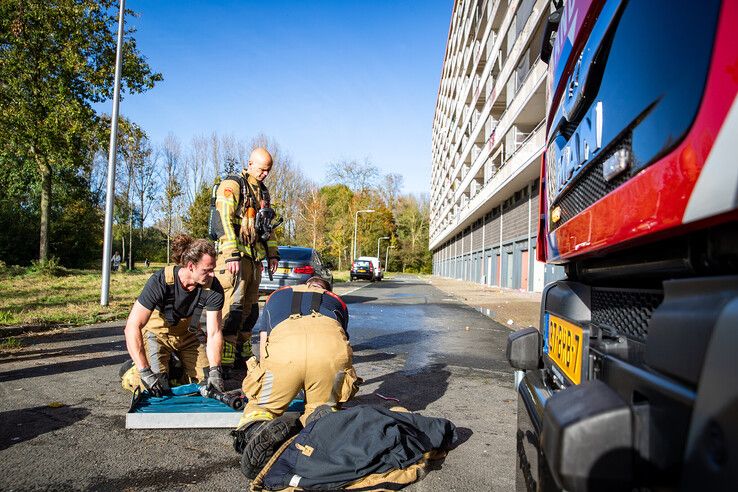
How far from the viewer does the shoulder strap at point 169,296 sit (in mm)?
3980

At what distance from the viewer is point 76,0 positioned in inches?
682

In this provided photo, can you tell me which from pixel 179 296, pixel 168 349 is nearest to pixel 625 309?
pixel 179 296

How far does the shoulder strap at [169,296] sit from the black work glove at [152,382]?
0.49 metres

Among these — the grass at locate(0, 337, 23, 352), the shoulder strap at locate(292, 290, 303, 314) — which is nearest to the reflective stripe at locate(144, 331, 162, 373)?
the shoulder strap at locate(292, 290, 303, 314)

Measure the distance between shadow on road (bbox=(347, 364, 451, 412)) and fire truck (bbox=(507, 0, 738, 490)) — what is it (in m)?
2.27

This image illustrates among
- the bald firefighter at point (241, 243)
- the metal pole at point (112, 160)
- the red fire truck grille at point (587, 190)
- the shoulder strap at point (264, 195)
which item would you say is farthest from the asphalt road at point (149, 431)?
the metal pole at point (112, 160)

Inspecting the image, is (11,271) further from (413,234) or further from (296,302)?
(413,234)

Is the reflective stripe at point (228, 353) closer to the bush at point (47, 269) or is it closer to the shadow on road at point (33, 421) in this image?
the shadow on road at point (33, 421)

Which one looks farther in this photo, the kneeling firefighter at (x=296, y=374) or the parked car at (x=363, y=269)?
the parked car at (x=363, y=269)

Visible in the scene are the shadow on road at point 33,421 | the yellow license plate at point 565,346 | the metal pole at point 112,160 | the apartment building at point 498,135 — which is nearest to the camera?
the yellow license plate at point 565,346

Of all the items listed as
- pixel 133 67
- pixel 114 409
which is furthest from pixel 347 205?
pixel 114 409

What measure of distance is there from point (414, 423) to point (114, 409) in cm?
225

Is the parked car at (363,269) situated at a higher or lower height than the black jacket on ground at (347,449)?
higher

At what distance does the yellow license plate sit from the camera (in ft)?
5.66
